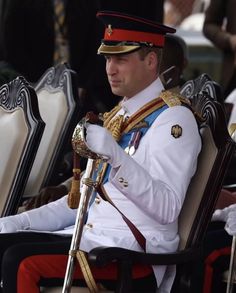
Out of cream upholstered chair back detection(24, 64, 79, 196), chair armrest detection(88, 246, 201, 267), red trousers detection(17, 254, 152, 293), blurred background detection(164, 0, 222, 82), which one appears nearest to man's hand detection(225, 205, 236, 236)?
chair armrest detection(88, 246, 201, 267)

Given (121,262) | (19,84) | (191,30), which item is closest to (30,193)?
(19,84)

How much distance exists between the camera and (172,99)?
5.10 meters

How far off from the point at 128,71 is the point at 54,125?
4.72 feet

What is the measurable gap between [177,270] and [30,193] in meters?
1.45

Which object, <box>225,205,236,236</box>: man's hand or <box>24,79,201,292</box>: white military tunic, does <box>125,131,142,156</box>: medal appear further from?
<box>225,205,236,236</box>: man's hand

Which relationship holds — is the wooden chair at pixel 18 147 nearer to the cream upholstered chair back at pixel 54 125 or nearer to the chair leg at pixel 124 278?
the cream upholstered chair back at pixel 54 125

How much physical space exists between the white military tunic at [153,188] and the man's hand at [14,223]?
A: 13.9 inches

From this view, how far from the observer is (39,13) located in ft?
29.6

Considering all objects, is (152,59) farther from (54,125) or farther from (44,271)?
(54,125)

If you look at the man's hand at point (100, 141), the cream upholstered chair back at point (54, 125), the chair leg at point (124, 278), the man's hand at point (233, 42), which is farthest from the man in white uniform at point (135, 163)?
the man's hand at point (233, 42)

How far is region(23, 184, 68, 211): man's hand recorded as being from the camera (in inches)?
236

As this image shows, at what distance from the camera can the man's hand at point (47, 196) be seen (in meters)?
5.98

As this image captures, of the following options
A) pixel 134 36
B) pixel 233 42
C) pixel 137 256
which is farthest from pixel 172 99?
pixel 233 42

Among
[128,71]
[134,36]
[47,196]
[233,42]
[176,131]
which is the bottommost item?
[47,196]
